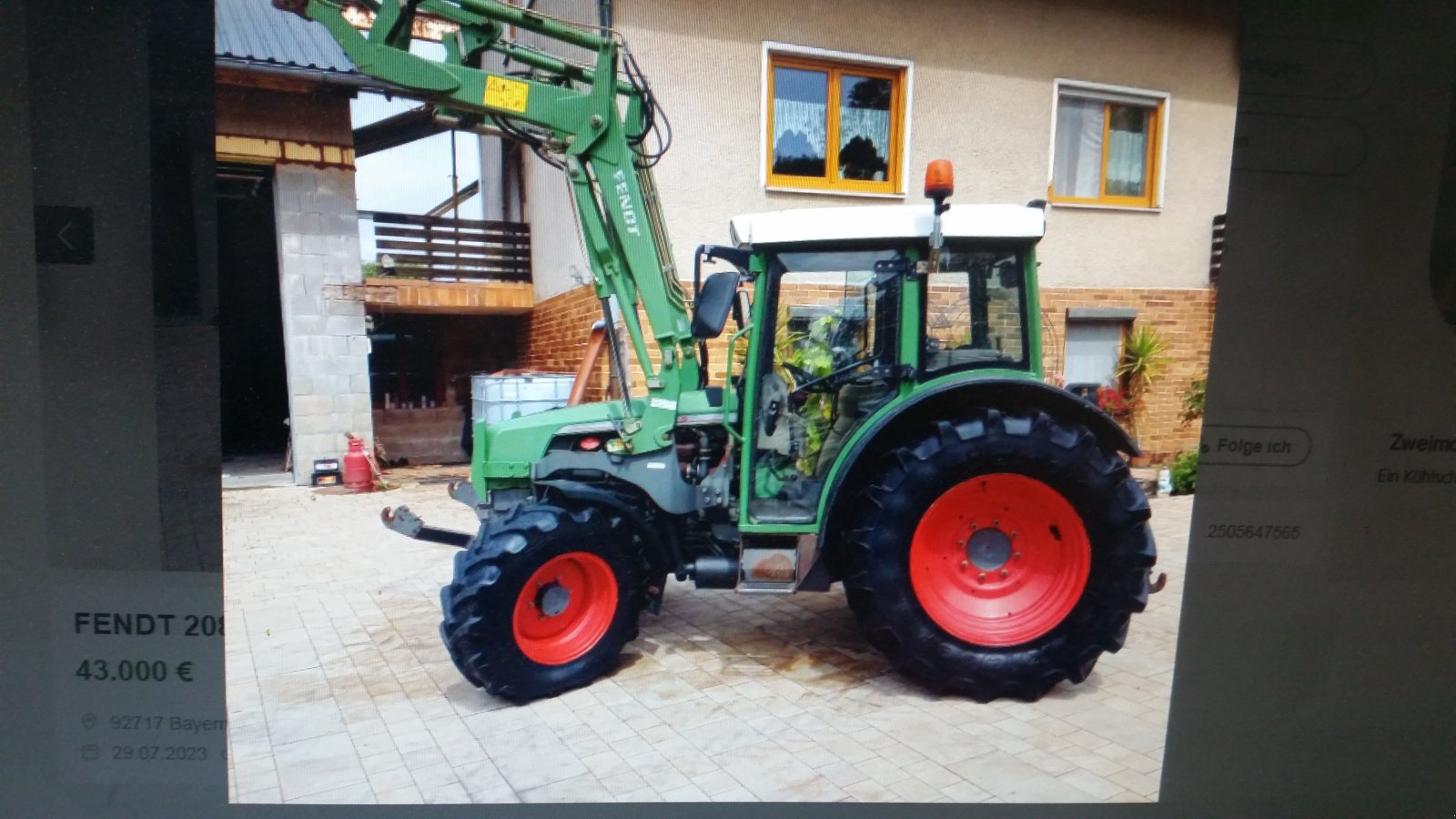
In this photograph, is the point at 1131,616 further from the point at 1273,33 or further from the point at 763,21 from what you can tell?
the point at 763,21

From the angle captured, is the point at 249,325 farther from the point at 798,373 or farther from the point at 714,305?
the point at 798,373

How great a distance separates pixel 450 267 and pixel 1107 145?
2308 mm

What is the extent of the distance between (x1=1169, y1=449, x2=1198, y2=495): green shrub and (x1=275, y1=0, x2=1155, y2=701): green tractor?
0.16 meters

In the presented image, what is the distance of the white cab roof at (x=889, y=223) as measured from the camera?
1.64 meters

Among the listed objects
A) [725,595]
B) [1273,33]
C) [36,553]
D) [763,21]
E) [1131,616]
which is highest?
[763,21]

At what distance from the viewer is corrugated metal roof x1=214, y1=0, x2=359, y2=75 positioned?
1.32m

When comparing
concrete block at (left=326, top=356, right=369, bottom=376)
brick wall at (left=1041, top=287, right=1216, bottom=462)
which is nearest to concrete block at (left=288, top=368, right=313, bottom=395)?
concrete block at (left=326, top=356, right=369, bottom=376)

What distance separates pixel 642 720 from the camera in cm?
152

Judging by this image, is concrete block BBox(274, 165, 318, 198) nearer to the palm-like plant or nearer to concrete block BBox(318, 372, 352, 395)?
concrete block BBox(318, 372, 352, 395)

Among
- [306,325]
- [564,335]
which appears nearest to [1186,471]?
[564,335]

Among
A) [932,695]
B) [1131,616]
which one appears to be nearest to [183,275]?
[932,695]

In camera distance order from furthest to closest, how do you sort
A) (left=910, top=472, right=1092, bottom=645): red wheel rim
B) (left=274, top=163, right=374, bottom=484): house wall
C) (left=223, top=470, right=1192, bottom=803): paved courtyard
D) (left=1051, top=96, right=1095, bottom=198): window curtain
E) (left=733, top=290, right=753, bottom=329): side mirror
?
(left=733, top=290, right=753, bottom=329): side mirror, (left=274, top=163, right=374, bottom=484): house wall, (left=910, top=472, right=1092, bottom=645): red wheel rim, (left=1051, top=96, right=1095, bottom=198): window curtain, (left=223, top=470, right=1192, bottom=803): paved courtyard

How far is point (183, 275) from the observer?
1241 mm

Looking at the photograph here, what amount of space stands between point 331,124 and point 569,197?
75cm
